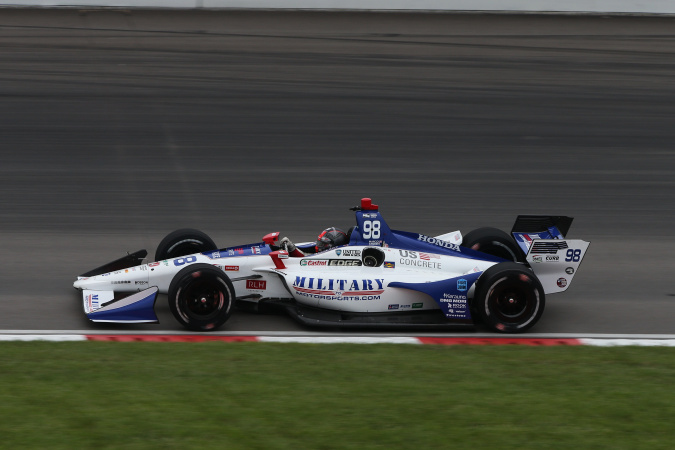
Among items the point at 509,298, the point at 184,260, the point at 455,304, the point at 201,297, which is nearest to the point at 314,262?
the point at 201,297

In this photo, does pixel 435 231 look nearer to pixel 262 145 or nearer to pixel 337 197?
pixel 337 197

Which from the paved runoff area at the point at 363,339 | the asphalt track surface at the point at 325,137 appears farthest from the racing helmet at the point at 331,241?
the paved runoff area at the point at 363,339

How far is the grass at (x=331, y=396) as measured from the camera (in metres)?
5.85

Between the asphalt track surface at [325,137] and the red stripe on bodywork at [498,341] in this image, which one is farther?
the asphalt track surface at [325,137]

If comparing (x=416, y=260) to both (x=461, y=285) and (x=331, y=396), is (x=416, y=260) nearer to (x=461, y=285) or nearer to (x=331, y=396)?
(x=461, y=285)

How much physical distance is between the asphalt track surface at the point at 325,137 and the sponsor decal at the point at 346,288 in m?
0.45

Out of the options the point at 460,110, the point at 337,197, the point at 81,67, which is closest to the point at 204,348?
the point at 337,197

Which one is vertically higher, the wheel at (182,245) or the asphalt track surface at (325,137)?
the asphalt track surface at (325,137)

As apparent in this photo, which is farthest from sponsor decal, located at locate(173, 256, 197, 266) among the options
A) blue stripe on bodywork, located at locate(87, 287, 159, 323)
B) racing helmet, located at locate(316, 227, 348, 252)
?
racing helmet, located at locate(316, 227, 348, 252)

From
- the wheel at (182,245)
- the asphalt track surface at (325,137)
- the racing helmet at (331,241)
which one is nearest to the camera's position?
the racing helmet at (331,241)

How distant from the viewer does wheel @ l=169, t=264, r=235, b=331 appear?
852 cm

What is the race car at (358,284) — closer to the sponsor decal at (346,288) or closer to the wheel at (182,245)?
the sponsor decal at (346,288)

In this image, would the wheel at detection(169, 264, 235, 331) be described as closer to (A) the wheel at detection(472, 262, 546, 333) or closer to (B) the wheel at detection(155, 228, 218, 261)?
(B) the wheel at detection(155, 228, 218, 261)

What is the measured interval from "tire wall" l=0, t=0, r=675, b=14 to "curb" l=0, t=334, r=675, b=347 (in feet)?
51.4
